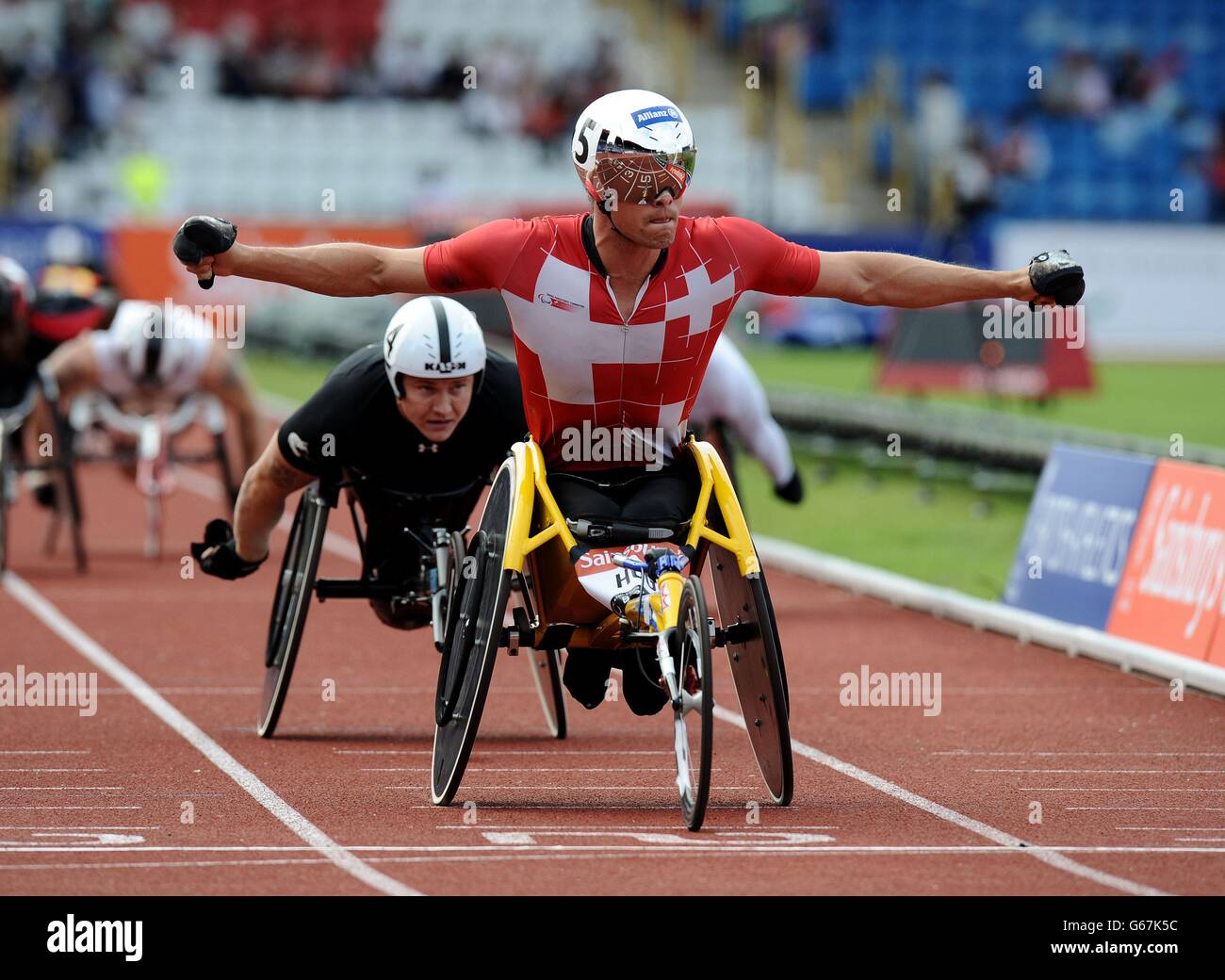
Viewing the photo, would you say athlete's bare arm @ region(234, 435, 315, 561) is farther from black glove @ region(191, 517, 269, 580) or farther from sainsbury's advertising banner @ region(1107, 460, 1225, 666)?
sainsbury's advertising banner @ region(1107, 460, 1225, 666)

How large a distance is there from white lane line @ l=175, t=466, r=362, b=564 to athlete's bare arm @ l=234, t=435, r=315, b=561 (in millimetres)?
6142

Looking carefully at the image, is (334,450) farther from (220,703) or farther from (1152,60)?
(1152,60)

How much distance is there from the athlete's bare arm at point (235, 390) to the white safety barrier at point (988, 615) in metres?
3.38

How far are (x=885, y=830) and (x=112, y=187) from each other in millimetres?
30638

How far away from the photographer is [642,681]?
25.0ft

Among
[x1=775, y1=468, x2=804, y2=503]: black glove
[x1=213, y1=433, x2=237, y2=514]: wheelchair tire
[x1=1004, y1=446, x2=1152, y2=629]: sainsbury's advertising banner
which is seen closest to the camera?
[x1=1004, y1=446, x2=1152, y2=629]: sainsbury's advertising banner

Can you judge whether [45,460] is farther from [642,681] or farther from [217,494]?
[642,681]

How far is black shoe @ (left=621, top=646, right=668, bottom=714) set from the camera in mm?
7500

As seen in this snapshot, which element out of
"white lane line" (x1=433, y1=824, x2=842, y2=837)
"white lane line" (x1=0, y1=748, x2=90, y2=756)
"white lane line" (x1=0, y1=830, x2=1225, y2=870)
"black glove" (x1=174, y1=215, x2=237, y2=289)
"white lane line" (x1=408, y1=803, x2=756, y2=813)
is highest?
"black glove" (x1=174, y1=215, x2=237, y2=289)

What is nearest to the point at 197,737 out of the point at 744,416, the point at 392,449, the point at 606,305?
the point at 392,449

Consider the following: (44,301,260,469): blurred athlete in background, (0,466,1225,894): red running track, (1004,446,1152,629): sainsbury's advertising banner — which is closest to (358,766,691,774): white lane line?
(0,466,1225,894): red running track
